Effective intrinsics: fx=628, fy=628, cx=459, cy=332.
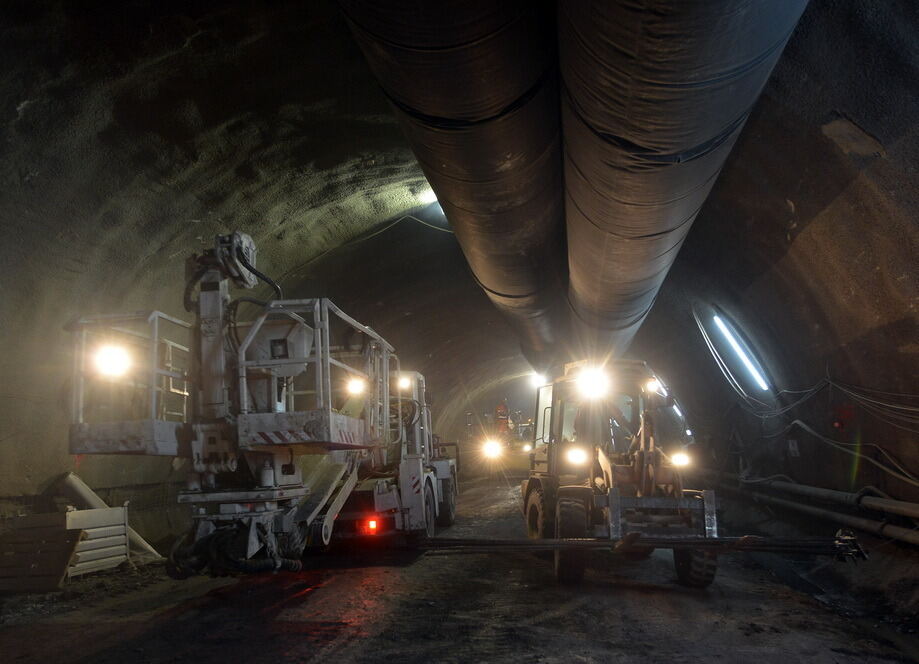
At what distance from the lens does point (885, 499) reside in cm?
686

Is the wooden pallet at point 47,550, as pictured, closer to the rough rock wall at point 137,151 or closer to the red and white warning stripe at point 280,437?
the rough rock wall at point 137,151

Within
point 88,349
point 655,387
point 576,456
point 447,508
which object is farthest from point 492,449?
point 88,349

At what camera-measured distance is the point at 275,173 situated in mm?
7695

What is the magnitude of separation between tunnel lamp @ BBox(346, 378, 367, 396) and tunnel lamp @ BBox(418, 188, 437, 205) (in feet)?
11.4

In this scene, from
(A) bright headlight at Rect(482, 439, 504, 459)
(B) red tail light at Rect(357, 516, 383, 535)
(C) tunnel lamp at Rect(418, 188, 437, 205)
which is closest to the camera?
(B) red tail light at Rect(357, 516, 383, 535)

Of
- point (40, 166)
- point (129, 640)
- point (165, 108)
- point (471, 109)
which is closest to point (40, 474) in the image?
point (129, 640)

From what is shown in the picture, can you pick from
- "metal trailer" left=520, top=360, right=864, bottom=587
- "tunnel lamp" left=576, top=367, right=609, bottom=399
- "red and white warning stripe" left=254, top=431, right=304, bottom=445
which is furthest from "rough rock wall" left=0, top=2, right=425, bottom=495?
"metal trailer" left=520, top=360, right=864, bottom=587

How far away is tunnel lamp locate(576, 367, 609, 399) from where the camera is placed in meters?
7.89

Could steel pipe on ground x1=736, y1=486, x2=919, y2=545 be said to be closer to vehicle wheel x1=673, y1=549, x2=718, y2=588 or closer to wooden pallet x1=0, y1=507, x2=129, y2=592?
vehicle wheel x1=673, y1=549, x2=718, y2=588

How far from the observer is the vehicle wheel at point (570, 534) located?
6.94m

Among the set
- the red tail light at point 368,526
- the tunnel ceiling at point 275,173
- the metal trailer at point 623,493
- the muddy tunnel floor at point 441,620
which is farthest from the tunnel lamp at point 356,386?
the tunnel ceiling at point 275,173

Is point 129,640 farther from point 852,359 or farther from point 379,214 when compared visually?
point 852,359

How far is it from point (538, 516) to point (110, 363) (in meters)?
5.51

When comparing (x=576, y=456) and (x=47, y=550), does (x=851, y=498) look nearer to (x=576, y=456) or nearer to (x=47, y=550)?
(x=576, y=456)
